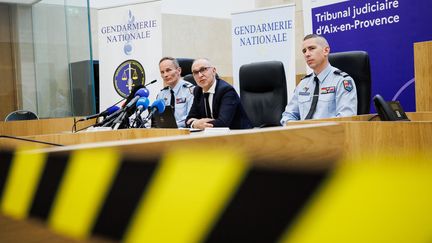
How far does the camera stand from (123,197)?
1.37 ft

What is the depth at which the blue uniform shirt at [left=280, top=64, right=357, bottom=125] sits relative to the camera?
10.3 ft

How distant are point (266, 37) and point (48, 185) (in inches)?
187

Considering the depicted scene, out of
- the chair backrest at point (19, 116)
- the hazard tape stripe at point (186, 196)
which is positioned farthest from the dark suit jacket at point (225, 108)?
the hazard tape stripe at point (186, 196)

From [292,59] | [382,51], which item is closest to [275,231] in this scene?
[382,51]

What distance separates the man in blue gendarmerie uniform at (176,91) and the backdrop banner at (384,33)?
1422mm

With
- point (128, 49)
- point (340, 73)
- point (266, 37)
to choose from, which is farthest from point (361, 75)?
point (128, 49)

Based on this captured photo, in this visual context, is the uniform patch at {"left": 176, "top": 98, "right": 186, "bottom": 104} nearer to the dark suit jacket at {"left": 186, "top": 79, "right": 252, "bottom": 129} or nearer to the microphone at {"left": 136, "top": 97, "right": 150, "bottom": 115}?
the dark suit jacket at {"left": 186, "top": 79, "right": 252, "bottom": 129}

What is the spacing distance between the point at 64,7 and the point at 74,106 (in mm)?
1006

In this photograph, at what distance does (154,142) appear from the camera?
42cm

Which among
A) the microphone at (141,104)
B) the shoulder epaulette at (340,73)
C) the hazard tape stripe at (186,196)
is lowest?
the hazard tape stripe at (186,196)

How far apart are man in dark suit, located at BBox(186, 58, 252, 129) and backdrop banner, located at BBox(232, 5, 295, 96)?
1.31 meters

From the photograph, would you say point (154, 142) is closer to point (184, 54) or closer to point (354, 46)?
point (354, 46)

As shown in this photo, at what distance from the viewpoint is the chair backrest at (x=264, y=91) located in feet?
13.4

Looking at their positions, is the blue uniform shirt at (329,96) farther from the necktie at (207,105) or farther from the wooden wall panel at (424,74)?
the necktie at (207,105)
